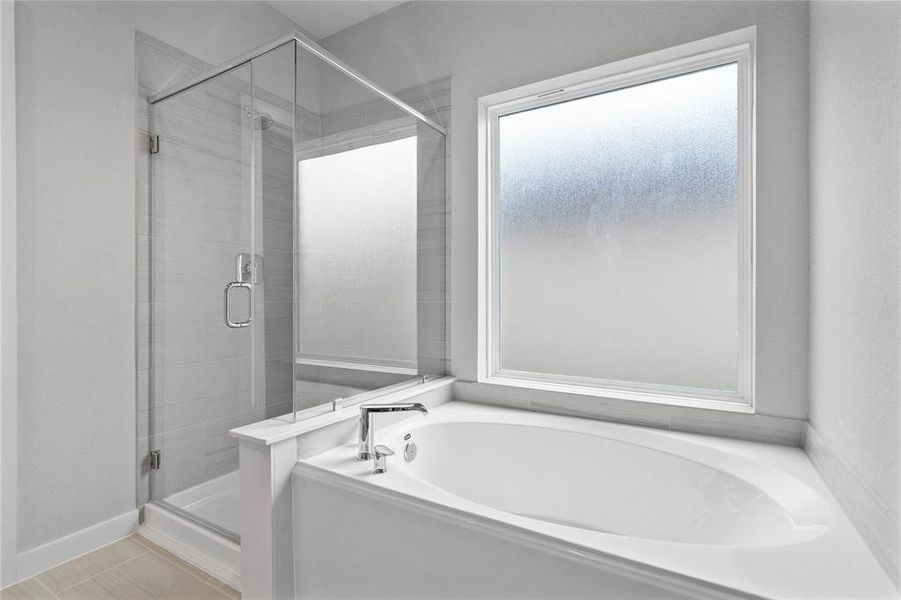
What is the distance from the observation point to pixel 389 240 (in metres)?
Answer: 2.05

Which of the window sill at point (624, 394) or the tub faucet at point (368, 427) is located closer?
the tub faucet at point (368, 427)

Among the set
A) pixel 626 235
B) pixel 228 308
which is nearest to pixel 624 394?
pixel 626 235

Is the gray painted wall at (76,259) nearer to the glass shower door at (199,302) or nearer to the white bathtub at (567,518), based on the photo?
the glass shower door at (199,302)

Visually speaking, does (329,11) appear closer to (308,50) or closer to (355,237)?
(308,50)

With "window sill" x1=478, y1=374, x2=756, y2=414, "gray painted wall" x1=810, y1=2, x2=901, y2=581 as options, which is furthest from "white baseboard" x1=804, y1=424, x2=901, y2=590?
"window sill" x1=478, y1=374, x2=756, y2=414

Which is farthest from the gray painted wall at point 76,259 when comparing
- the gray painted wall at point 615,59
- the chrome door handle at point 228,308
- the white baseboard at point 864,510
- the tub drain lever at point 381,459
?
the white baseboard at point 864,510

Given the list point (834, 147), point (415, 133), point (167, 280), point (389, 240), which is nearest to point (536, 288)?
point (389, 240)

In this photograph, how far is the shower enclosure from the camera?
1.69 metres

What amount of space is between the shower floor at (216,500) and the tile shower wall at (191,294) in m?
0.04

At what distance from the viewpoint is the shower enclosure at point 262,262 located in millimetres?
1686

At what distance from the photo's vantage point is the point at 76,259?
6.08ft

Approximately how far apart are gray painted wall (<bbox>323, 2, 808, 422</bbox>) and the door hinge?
1.45m

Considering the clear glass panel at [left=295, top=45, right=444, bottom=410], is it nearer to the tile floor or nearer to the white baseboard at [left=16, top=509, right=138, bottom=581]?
the tile floor

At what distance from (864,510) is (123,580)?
238 cm
